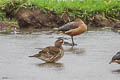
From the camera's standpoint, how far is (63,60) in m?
10.3

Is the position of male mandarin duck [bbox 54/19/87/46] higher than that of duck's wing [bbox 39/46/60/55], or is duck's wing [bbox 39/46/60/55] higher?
duck's wing [bbox 39/46/60/55]

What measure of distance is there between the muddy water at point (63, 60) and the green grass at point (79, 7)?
232 centimetres

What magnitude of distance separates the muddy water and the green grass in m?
2.32

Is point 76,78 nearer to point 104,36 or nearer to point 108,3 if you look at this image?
point 104,36

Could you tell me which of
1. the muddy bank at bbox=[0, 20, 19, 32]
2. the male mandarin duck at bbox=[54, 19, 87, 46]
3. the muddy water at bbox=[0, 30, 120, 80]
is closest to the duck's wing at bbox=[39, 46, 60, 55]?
the muddy water at bbox=[0, 30, 120, 80]

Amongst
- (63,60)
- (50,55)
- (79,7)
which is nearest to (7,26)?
(79,7)

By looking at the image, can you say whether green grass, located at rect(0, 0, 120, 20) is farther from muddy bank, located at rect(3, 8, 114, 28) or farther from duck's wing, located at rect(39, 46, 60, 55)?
duck's wing, located at rect(39, 46, 60, 55)

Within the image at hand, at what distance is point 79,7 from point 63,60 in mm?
7085

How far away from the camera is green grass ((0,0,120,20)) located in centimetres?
1684

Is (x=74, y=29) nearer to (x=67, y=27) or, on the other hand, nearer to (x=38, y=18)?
(x=67, y=27)

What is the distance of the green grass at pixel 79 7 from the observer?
16.8 metres

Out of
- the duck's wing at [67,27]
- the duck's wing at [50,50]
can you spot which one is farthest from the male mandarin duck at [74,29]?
the duck's wing at [50,50]

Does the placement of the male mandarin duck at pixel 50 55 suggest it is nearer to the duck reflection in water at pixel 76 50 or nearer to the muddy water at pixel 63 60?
the muddy water at pixel 63 60

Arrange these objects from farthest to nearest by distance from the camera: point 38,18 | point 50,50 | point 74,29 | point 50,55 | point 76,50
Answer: point 38,18 < point 74,29 < point 76,50 < point 50,50 < point 50,55
